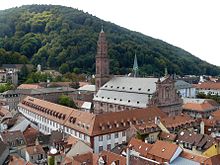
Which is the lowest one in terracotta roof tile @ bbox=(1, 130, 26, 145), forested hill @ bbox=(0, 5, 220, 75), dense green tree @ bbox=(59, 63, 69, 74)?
terracotta roof tile @ bbox=(1, 130, 26, 145)


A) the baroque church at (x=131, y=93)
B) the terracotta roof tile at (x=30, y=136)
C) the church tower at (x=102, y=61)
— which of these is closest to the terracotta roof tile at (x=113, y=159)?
the terracotta roof tile at (x=30, y=136)

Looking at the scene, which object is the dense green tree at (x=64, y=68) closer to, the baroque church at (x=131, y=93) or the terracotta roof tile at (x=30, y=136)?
the baroque church at (x=131, y=93)

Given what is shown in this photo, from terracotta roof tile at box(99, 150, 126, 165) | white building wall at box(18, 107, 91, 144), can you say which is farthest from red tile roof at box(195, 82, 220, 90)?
terracotta roof tile at box(99, 150, 126, 165)

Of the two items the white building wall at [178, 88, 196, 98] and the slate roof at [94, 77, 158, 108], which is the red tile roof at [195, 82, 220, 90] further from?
the slate roof at [94, 77, 158, 108]

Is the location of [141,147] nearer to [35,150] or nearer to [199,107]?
[35,150]

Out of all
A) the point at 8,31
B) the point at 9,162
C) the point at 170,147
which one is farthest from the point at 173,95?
the point at 8,31

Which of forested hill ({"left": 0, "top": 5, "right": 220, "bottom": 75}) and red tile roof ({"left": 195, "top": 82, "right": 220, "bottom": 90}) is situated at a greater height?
forested hill ({"left": 0, "top": 5, "right": 220, "bottom": 75})

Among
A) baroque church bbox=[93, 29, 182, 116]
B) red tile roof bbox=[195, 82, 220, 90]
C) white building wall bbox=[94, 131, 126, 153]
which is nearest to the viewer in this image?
white building wall bbox=[94, 131, 126, 153]

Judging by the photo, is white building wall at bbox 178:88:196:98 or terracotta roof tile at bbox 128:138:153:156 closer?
terracotta roof tile at bbox 128:138:153:156

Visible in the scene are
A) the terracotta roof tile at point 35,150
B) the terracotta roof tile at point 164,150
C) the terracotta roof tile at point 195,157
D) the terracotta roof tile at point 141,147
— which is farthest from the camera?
the terracotta roof tile at point 35,150

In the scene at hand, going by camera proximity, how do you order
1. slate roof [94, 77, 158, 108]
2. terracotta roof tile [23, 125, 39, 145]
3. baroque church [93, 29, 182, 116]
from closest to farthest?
terracotta roof tile [23, 125, 39, 145] → baroque church [93, 29, 182, 116] → slate roof [94, 77, 158, 108]
